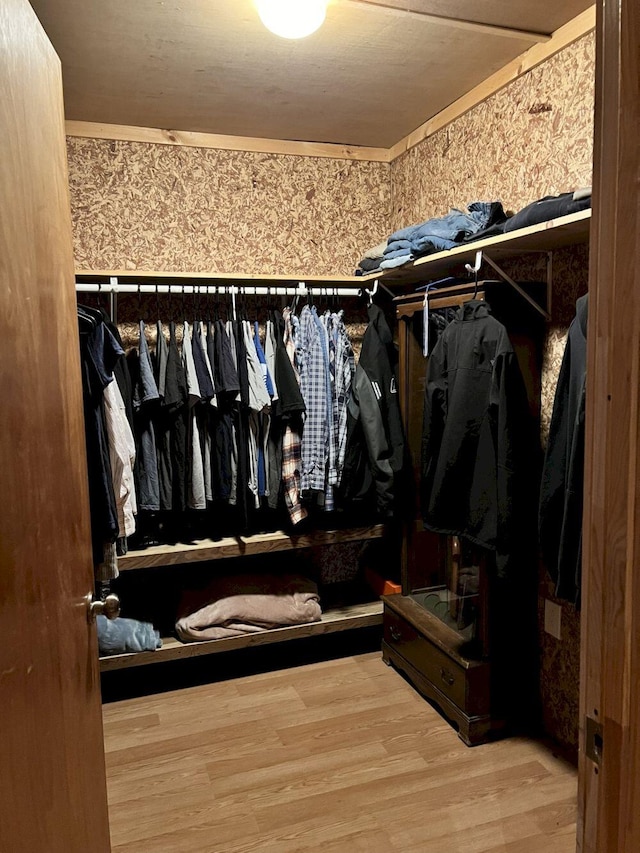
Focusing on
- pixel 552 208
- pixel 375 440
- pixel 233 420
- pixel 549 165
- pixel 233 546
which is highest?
pixel 549 165

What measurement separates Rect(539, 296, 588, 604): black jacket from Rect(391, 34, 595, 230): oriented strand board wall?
0.68 m

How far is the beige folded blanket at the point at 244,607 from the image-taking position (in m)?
3.08

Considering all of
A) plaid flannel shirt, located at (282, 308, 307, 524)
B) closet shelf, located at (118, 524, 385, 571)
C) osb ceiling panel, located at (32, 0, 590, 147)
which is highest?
osb ceiling panel, located at (32, 0, 590, 147)

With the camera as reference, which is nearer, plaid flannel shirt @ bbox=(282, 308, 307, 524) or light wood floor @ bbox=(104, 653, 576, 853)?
light wood floor @ bbox=(104, 653, 576, 853)

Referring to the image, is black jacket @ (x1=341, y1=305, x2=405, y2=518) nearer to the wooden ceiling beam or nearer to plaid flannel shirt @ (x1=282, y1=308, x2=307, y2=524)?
plaid flannel shirt @ (x1=282, y1=308, x2=307, y2=524)

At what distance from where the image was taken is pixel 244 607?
3170 millimetres

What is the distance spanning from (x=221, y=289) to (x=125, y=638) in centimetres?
166

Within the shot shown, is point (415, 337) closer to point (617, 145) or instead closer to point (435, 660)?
point (435, 660)

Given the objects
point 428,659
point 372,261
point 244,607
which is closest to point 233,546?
point 244,607

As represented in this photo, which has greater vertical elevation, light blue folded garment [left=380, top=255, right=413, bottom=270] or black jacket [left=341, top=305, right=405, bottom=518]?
light blue folded garment [left=380, top=255, right=413, bottom=270]

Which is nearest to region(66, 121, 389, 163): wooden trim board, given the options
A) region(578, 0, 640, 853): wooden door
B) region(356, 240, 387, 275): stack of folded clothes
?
region(356, 240, 387, 275): stack of folded clothes

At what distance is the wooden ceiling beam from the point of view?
2.14m

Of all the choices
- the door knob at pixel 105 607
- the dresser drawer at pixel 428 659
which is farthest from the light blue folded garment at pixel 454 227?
the door knob at pixel 105 607

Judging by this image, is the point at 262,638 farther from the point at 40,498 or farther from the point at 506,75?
the point at 506,75
